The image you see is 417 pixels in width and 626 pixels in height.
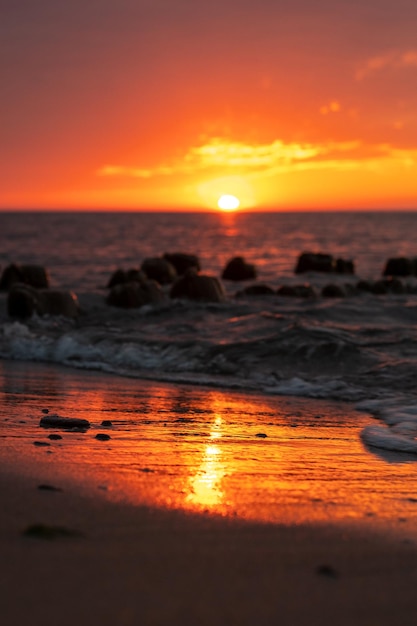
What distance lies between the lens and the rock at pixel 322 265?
21734 mm

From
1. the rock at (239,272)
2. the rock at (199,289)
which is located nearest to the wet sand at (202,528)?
the rock at (199,289)

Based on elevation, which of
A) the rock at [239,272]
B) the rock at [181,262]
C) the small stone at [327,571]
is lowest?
the rock at [239,272]

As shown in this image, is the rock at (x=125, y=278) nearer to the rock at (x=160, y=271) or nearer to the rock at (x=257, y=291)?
the rock at (x=160, y=271)

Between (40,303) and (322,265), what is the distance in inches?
484

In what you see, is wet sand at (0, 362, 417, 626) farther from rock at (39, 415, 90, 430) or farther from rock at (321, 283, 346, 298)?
rock at (321, 283, 346, 298)

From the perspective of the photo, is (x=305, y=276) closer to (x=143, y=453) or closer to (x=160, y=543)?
(x=143, y=453)

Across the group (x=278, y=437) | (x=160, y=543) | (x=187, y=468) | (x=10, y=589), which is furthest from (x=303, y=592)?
(x=278, y=437)

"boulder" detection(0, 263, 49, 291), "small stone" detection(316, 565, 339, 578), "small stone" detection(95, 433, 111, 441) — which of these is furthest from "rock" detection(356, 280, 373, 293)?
"small stone" detection(316, 565, 339, 578)

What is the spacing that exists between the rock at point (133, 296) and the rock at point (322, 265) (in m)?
10.0

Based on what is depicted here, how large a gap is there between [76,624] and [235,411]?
356 centimetres

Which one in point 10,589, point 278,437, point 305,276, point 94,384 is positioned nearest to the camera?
point 10,589

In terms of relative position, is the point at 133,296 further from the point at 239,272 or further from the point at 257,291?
the point at 239,272

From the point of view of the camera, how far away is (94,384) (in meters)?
6.63

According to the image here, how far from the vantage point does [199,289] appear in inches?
502
